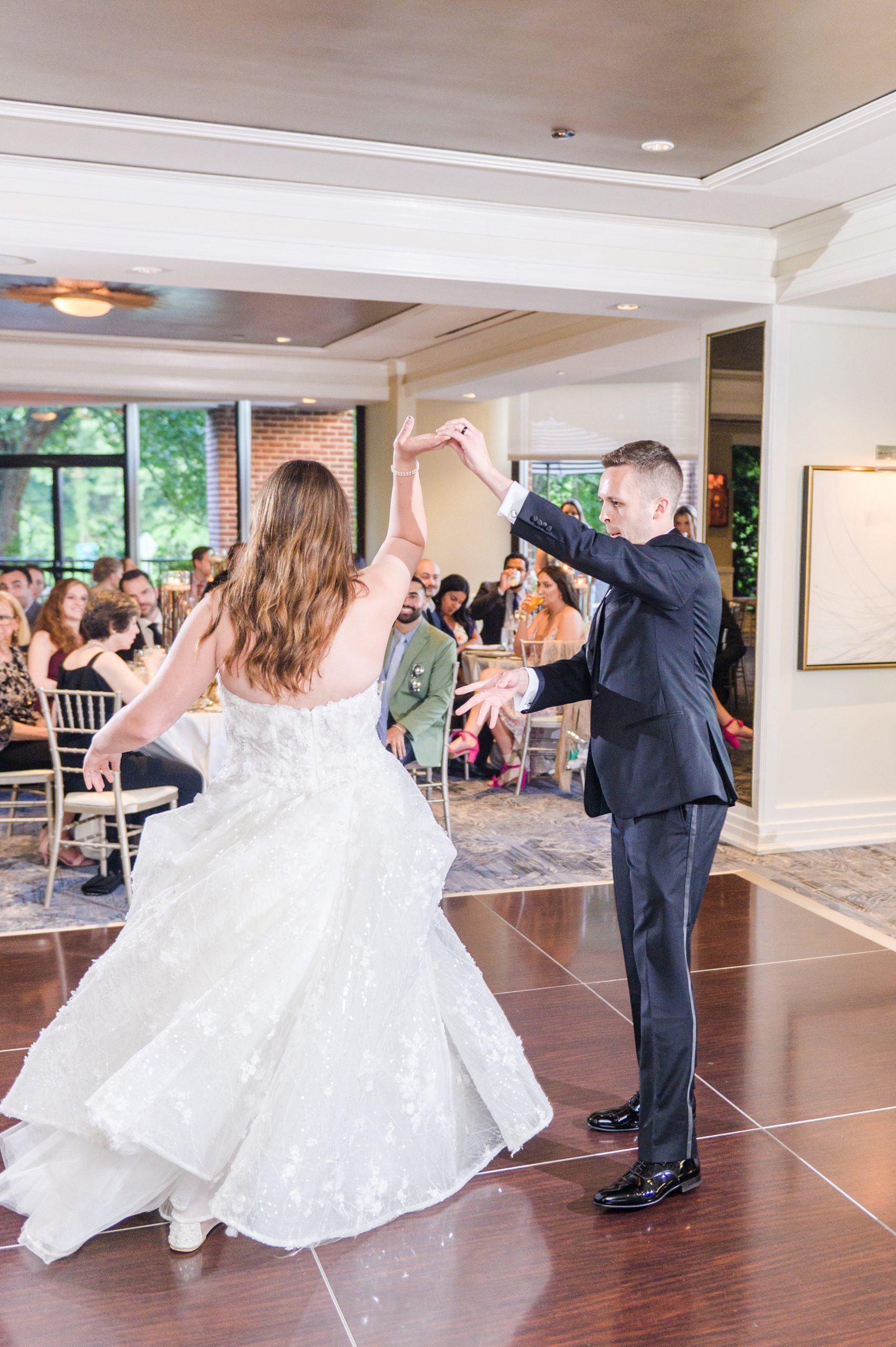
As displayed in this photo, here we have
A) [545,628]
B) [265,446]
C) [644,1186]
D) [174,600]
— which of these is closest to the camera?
[644,1186]

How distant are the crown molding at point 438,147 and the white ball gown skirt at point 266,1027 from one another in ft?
8.58

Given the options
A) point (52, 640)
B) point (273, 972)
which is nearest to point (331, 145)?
point (52, 640)

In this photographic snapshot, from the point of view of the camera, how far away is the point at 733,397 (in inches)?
237

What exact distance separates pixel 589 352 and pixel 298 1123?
622 cm

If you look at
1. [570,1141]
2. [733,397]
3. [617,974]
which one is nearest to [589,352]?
[733,397]

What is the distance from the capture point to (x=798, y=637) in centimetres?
602

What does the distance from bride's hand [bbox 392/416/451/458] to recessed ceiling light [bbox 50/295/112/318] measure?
556 centimetres

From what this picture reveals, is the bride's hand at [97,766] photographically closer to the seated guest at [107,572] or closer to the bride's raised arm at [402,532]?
the bride's raised arm at [402,532]

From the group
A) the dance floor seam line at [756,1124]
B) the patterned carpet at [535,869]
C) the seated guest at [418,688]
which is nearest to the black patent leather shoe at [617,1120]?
the dance floor seam line at [756,1124]

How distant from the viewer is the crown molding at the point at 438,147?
162 inches

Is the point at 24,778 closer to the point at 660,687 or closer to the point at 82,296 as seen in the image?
the point at 82,296

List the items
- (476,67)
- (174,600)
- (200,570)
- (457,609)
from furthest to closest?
(200,570)
(457,609)
(174,600)
(476,67)

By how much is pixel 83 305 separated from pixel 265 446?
4938 millimetres

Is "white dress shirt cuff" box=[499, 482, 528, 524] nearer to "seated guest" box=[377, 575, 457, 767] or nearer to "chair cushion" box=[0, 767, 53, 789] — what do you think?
"seated guest" box=[377, 575, 457, 767]
